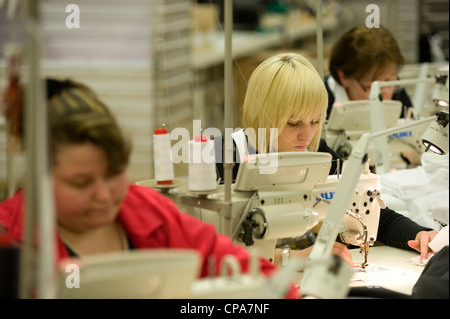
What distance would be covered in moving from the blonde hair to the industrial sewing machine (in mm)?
265

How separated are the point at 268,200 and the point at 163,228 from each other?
0.44 m

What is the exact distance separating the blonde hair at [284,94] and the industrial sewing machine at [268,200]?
26 centimetres

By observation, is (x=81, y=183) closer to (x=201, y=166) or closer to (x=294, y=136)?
(x=201, y=166)

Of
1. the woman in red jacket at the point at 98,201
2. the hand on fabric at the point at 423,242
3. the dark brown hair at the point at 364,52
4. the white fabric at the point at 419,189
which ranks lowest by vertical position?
the hand on fabric at the point at 423,242

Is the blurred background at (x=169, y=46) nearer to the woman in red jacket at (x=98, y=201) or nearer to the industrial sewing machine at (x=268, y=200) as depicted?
the woman in red jacket at (x=98, y=201)

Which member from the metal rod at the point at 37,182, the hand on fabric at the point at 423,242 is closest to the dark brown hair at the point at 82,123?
the metal rod at the point at 37,182

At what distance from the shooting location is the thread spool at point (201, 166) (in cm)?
208

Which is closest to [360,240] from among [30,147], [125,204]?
[125,204]

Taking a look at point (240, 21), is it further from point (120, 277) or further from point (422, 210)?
point (120, 277)

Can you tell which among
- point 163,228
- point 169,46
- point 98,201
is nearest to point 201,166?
point 163,228

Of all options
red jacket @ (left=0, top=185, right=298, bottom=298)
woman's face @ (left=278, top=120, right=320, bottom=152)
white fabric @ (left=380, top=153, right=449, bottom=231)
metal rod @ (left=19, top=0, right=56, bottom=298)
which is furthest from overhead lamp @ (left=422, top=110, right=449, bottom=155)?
metal rod @ (left=19, top=0, right=56, bottom=298)
